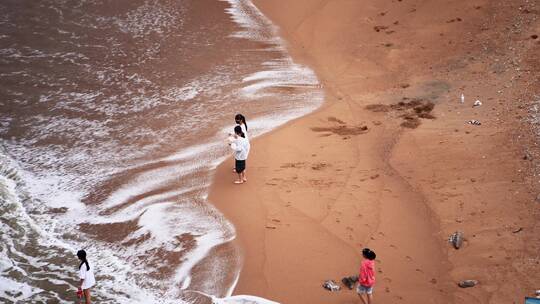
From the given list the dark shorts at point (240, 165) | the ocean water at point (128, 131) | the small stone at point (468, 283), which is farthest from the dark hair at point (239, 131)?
the small stone at point (468, 283)

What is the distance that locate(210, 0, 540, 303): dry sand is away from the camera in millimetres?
9094

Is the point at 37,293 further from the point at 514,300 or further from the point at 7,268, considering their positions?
the point at 514,300

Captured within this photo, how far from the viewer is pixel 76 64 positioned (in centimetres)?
1866

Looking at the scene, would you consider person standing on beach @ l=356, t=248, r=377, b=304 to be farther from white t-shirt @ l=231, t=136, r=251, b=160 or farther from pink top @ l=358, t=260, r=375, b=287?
white t-shirt @ l=231, t=136, r=251, b=160

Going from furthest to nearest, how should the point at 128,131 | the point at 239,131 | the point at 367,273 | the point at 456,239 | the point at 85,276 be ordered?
1. the point at 128,131
2. the point at 239,131
3. the point at 456,239
4. the point at 85,276
5. the point at 367,273

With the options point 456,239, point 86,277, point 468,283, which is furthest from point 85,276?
point 456,239

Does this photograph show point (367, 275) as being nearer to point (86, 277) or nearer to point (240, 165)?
point (86, 277)

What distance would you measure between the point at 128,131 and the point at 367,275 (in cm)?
851

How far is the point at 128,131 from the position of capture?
14.5 meters

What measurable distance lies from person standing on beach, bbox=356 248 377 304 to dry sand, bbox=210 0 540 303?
0.46 m

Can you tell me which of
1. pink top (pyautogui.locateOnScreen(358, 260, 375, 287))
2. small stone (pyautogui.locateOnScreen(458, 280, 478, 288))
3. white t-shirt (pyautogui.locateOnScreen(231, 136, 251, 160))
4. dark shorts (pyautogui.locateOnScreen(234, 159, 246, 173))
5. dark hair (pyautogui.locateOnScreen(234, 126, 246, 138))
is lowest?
small stone (pyautogui.locateOnScreen(458, 280, 478, 288))

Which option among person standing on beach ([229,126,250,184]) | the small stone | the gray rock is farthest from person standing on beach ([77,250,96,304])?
the gray rock

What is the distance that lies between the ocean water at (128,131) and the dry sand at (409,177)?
80 centimetres

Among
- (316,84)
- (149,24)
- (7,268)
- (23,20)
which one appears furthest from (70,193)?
(23,20)
